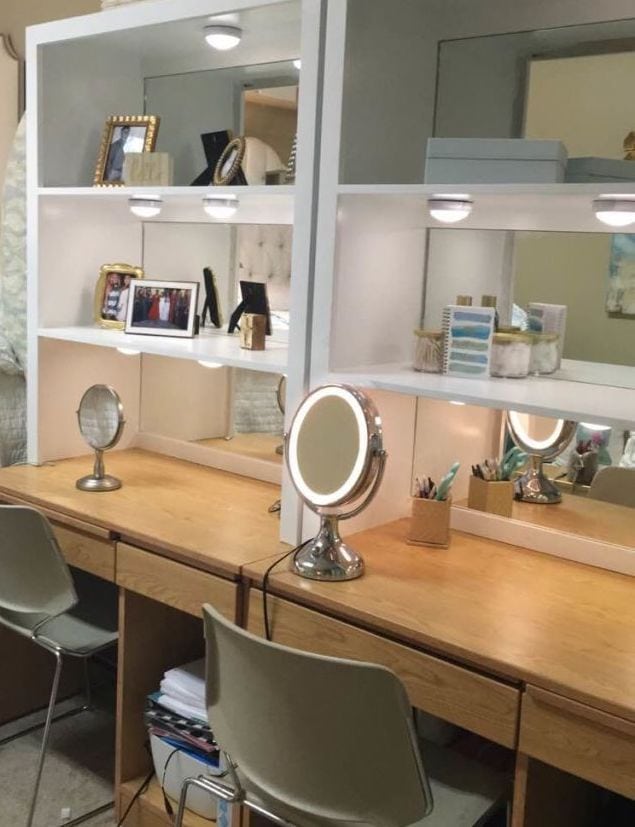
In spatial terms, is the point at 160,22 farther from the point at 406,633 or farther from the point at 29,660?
the point at 29,660

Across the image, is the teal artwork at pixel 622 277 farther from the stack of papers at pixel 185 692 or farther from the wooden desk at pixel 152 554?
the stack of papers at pixel 185 692

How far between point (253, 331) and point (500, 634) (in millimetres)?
1057

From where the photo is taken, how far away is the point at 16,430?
115 inches

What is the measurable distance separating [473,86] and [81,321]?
4.21ft

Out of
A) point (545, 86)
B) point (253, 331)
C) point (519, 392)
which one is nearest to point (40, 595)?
point (253, 331)

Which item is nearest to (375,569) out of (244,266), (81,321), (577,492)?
(577,492)

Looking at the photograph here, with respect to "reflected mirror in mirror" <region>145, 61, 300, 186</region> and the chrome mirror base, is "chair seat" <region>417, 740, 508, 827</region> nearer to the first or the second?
the chrome mirror base

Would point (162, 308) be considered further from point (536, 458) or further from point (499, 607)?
point (499, 607)

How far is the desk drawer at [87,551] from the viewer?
86.2 inches

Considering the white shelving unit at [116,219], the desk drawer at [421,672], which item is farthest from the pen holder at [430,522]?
the white shelving unit at [116,219]

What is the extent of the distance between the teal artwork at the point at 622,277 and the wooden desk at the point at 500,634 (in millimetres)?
539

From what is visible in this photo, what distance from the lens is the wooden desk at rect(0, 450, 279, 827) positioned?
2014mm

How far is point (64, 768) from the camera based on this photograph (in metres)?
2.55

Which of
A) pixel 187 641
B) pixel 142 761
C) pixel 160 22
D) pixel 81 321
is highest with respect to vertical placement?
pixel 160 22
